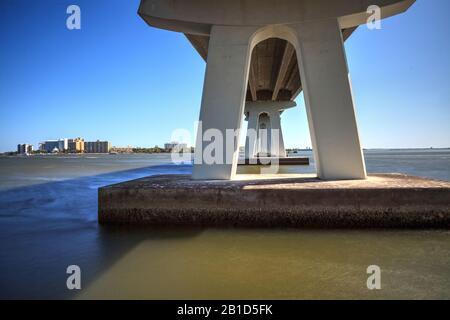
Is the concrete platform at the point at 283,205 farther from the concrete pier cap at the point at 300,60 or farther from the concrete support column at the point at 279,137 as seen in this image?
the concrete support column at the point at 279,137

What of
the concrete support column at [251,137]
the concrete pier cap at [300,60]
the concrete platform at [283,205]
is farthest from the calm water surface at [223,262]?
the concrete support column at [251,137]

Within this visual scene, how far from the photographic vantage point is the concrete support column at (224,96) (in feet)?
30.9

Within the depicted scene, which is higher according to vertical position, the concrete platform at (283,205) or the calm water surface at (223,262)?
the concrete platform at (283,205)

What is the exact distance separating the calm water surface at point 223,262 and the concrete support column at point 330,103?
280 cm

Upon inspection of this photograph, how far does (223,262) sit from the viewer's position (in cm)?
553

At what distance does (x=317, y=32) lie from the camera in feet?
31.2

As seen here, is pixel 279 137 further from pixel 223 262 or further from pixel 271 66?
pixel 223 262

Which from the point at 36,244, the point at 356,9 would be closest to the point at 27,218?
the point at 36,244

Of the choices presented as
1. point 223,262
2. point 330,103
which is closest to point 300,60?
point 330,103

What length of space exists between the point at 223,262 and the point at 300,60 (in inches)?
287

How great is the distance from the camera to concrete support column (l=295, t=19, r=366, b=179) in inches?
359

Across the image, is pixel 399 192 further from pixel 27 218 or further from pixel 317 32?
pixel 27 218

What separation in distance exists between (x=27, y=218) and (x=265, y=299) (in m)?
9.89
